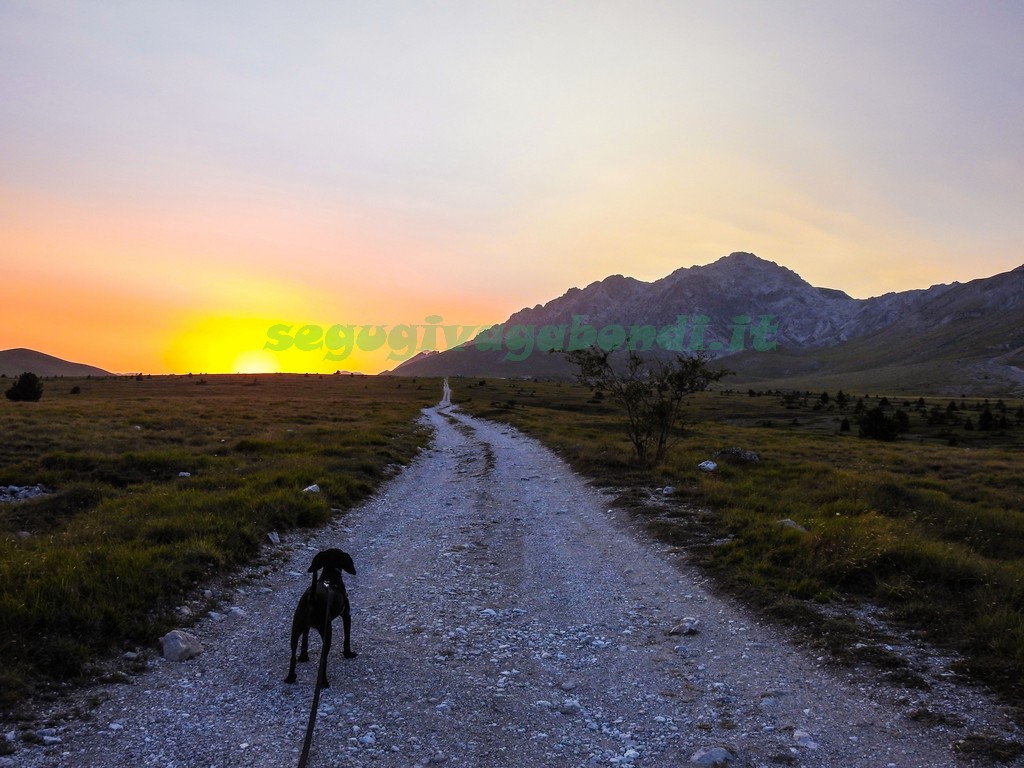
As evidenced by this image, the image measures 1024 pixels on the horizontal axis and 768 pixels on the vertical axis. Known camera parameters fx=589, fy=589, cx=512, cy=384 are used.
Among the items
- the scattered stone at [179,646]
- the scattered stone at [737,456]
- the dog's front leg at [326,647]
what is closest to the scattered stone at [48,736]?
the scattered stone at [179,646]

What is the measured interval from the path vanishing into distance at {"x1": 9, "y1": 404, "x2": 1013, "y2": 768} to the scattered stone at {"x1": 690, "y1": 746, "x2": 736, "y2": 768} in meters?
0.02

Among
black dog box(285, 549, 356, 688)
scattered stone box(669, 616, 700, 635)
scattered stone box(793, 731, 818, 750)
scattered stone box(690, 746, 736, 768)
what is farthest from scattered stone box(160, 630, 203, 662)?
scattered stone box(793, 731, 818, 750)

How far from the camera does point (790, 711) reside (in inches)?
263

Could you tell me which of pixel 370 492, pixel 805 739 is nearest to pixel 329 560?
pixel 805 739

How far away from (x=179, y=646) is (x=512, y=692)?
436 centimetres

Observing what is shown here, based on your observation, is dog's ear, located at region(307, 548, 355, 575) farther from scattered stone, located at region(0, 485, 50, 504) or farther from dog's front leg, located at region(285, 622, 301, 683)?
scattered stone, located at region(0, 485, 50, 504)

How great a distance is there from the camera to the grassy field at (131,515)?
24.4 feet

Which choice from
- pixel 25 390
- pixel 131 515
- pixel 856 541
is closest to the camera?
pixel 856 541

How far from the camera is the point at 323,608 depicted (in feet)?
23.9

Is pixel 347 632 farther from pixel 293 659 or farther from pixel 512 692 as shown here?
pixel 512 692

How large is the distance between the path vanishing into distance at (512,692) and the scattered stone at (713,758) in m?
0.02

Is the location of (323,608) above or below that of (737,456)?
above

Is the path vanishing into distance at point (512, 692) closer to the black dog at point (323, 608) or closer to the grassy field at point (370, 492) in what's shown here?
the black dog at point (323, 608)

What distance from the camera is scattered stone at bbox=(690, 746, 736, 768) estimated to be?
5750 millimetres
